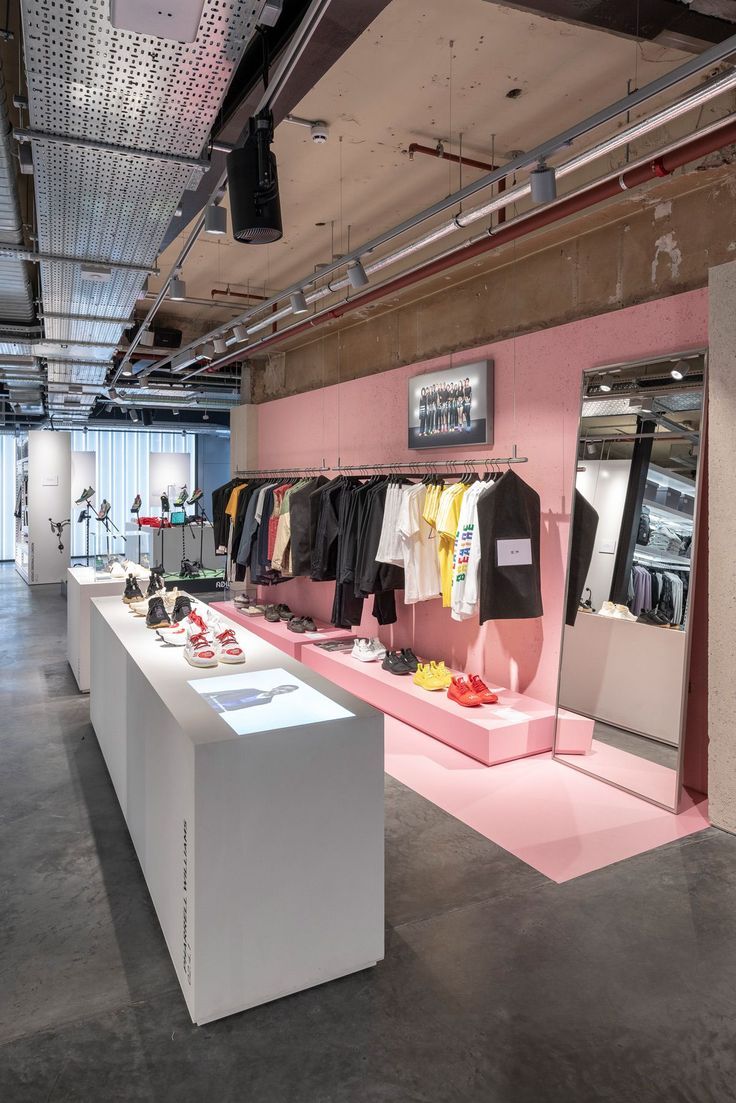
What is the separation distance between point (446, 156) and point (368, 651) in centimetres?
362

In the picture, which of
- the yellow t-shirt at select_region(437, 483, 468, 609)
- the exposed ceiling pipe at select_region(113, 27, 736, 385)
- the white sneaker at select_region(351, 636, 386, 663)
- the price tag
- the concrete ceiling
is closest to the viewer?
the exposed ceiling pipe at select_region(113, 27, 736, 385)

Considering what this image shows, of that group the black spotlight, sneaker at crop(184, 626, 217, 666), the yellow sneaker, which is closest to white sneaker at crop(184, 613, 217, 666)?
sneaker at crop(184, 626, 217, 666)

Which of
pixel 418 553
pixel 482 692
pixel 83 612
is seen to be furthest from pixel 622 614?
pixel 83 612

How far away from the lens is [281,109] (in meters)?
3.04

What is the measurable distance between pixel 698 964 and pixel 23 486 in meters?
13.9

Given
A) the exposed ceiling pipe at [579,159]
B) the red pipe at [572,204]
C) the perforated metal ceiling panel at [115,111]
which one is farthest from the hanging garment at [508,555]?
the perforated metal ceiling panel at [115,111]

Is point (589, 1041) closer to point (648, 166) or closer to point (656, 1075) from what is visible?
point (656, 1075)

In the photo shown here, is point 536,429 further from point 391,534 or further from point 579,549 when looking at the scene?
point 391,534

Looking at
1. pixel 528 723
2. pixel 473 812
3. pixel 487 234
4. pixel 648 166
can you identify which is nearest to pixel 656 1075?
pixel 473 812

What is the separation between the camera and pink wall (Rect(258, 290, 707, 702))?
4262 millimetres

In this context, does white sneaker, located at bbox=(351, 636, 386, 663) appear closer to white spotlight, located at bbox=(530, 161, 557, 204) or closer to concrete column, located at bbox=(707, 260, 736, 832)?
concrete column, located at bbox=(707, 260, 736, 832)

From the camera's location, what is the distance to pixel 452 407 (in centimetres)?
566

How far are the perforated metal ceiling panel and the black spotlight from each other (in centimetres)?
16

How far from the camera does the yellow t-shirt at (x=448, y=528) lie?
16.8ft
